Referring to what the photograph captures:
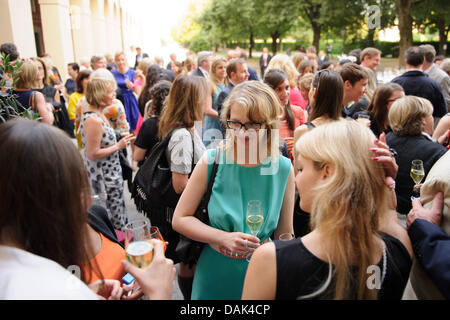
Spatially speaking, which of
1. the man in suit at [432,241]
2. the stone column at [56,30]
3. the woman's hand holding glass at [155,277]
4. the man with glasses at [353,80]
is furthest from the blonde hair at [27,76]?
the stone column at [56,30]

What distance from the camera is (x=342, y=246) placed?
47.1 inches

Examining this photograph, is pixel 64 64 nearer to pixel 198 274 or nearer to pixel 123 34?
pixel 198 274

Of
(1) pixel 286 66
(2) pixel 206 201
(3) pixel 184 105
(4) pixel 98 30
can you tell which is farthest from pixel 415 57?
(4) pixel 98 30

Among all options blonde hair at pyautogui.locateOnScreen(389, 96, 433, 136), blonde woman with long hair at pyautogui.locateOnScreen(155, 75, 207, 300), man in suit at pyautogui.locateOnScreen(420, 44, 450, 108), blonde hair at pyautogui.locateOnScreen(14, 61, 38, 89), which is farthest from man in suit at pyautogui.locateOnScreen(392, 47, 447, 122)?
blonde hair at pyautogui.locateOnScreen(14, 61, 38, 89)

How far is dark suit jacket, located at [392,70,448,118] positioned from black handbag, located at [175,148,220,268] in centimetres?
444

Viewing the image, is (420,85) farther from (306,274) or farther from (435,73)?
(306,274)

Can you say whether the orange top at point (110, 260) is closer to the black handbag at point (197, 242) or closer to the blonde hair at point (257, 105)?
the black handbag at point (197, 242)

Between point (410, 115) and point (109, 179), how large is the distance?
3067mm

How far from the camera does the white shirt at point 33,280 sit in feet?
3.07

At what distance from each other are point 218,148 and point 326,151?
89 centimetres

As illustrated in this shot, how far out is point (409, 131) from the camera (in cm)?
317

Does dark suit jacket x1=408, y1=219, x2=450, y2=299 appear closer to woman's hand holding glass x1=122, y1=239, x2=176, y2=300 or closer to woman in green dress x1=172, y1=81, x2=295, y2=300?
woman in green dress x1=172, y1=81, x2=295, y2=300

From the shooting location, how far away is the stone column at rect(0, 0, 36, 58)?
8461 mm

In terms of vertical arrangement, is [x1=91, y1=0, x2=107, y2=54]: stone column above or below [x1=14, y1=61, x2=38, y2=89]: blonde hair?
above
